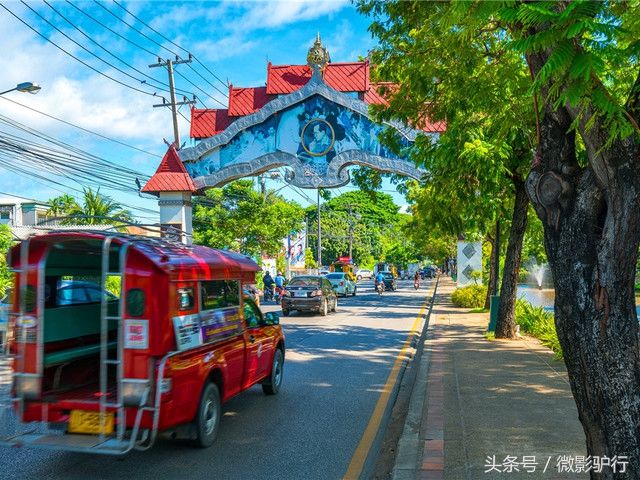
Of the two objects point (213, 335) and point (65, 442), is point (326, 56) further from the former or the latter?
point (65, 442)

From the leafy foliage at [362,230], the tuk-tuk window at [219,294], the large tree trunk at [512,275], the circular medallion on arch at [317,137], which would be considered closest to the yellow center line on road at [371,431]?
the tuk-tuk window at [219,294]

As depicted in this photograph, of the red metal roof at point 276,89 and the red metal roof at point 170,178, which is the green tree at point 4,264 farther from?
the red metal roof at point 276,89

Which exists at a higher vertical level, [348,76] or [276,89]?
[348,76]

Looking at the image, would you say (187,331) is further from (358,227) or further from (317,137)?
(358,227)

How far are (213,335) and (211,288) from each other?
51 centimetres

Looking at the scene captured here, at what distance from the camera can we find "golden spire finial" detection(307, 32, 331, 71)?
21.3 metres

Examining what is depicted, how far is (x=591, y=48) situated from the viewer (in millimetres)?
3469

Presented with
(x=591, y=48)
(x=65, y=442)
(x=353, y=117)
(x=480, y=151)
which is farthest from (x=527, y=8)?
(x=353, y=117)

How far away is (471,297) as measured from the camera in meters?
25.4

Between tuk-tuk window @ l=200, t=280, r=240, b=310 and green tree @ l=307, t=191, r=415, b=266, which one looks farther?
green tree @ l=307, t=191, r=415, b=266

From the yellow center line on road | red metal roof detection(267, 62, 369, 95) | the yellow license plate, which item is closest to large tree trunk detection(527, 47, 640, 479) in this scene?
the yellow center line on road

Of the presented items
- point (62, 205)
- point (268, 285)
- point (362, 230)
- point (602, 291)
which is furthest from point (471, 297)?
point (362, 230)

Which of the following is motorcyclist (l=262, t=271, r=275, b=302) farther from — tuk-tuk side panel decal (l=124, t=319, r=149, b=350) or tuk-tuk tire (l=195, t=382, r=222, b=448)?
tuk-tuk side panel decal (l=124, t=319, r=149, b=350)

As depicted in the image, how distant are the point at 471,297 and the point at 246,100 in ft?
41.0
